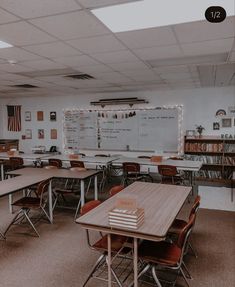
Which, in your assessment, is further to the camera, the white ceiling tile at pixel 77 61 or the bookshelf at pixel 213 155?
the bookshelf at pixel 213 155

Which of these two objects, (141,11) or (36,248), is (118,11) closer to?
(141,11)

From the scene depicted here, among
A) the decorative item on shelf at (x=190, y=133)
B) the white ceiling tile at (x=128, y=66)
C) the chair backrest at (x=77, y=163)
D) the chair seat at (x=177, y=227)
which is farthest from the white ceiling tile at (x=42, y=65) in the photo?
the decorative item on shelf at (x=190, y=133)

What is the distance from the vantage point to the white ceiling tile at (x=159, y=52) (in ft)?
11.3

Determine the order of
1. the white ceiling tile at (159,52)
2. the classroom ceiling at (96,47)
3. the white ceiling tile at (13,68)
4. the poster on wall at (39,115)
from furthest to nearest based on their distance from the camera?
the poster on wall at (39,115) < the white ceiling tile at (13,68) < the white ceiling tile at (159,52) < the classroom ceiling at (96,47)

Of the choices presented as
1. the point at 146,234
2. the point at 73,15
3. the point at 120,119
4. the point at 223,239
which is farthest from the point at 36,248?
the point at 120,119

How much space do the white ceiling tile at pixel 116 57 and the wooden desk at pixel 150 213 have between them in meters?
1.90

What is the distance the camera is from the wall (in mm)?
7086

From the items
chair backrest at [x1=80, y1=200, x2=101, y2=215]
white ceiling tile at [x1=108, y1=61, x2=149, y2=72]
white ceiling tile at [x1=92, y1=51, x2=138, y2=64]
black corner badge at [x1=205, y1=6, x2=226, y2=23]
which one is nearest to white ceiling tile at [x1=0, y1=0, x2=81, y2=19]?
black corner badge at [x1=205, y1=6, x2=226, y2=23]

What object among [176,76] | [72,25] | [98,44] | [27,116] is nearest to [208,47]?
[98,44]

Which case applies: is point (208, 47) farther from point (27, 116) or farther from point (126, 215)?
point (27, 116)

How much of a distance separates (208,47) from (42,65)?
2.63 m

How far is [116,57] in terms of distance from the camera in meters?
3.90

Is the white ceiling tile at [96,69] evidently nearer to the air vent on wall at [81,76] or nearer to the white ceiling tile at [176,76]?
the air vent on wall at [81,76]

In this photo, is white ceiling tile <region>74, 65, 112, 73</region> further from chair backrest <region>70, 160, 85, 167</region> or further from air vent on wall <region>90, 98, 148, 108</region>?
air vent on wall <region>90, 98, 148, 108</region>
